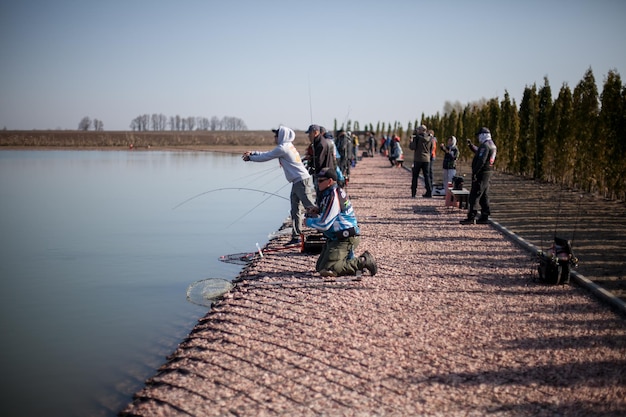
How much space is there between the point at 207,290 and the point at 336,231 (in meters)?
2.05

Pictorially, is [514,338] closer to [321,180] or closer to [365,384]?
[365,384]

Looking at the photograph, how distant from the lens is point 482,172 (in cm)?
1141

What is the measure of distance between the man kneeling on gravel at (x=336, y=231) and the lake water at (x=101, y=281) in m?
1.72

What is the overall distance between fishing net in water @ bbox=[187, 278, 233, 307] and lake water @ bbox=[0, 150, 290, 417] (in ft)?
0.43

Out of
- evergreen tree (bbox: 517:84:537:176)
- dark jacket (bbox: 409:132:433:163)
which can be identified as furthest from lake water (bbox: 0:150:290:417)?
evergreen tree (bbox: 517:84:537:176)

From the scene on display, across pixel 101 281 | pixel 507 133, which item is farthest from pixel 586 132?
pixel 101 281

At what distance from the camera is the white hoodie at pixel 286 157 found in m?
9.26

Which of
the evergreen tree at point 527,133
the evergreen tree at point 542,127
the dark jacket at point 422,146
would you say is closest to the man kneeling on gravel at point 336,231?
the dark jacket at point 422,146

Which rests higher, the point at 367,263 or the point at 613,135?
the point at 613,135

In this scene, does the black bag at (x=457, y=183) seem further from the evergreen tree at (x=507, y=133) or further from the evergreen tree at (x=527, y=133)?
the evergreen tree at (x=507, y=133)

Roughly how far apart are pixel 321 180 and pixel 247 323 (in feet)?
7.41

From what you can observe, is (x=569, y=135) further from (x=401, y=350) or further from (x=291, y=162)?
(x=401, y=350)

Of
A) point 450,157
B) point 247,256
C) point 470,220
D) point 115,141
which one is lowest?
point 247,256

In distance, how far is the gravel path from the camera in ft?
13.2
